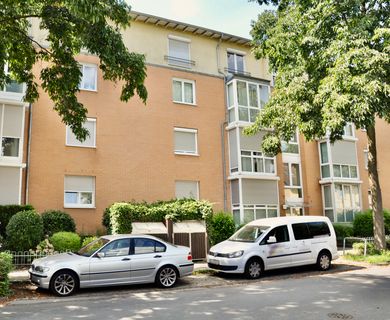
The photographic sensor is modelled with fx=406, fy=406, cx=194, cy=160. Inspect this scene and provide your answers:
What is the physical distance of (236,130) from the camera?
2298 cm

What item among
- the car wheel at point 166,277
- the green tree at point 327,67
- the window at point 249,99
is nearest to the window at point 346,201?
the window at point 249,99

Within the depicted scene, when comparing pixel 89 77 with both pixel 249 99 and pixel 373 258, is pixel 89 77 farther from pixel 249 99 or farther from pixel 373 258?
pixel 373 258

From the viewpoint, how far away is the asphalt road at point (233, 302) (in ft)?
26.0

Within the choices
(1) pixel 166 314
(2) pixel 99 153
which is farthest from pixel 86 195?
(1) pixel 166 314

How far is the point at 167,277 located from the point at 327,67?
965cm

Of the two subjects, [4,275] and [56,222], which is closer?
[4,275]

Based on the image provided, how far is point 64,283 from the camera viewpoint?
10.1m

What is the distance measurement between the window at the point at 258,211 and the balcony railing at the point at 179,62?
897 cm

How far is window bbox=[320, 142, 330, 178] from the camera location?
26297mm

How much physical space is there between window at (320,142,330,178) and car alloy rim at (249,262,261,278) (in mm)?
15002

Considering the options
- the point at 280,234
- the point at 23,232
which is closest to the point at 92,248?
the point at 23,232

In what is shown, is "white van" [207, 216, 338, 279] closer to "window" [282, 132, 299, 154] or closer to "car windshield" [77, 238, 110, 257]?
"car windshield" [77, 238, 110, 257]

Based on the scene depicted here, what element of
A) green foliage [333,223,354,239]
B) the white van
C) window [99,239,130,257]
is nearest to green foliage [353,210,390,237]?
green foliage [333,223,354,239]

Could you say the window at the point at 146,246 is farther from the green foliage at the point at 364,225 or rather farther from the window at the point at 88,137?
the green foliage at the point at 364,225
